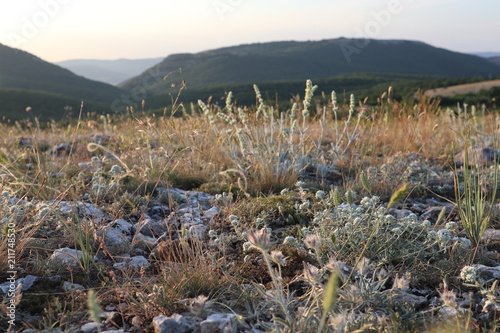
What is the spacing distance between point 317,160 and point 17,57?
87845 millimetres

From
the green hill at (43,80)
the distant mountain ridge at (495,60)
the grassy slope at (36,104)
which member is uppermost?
the distant mountain ridge at (495,60)

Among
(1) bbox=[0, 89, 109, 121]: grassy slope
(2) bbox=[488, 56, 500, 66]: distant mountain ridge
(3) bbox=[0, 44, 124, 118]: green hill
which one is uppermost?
(2) bbox=[488, 56, 500, 66]: distant mountain ridge

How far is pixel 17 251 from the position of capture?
7.68 ft

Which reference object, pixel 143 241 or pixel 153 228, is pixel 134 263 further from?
pixel 153 228

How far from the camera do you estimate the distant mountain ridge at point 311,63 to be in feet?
335

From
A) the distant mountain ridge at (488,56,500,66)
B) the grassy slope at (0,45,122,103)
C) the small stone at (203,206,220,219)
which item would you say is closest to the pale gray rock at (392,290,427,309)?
the small stone at (203,206,220,219)

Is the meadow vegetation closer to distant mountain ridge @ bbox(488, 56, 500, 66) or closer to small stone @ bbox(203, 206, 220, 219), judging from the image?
small stone @ bbox(203, 206, 220, 219)

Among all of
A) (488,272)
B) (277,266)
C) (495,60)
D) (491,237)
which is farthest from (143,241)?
(495,60)

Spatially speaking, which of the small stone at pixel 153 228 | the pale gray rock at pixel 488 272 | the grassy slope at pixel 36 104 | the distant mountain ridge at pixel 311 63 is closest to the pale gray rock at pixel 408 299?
the pale gray rock at pixel 488 272

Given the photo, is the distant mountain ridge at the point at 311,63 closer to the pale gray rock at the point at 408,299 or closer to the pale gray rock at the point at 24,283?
the pale gray rock at the point at 24,283

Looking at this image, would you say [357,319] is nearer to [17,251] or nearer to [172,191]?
[17,251]

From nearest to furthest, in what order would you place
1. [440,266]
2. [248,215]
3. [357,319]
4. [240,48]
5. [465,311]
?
[357,319]
[465,311]
[440,266]
[248,215]
[240,48]

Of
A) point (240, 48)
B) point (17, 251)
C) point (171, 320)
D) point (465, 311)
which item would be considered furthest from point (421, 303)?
point (240, 48)

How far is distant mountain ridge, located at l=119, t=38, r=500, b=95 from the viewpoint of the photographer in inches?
4021
